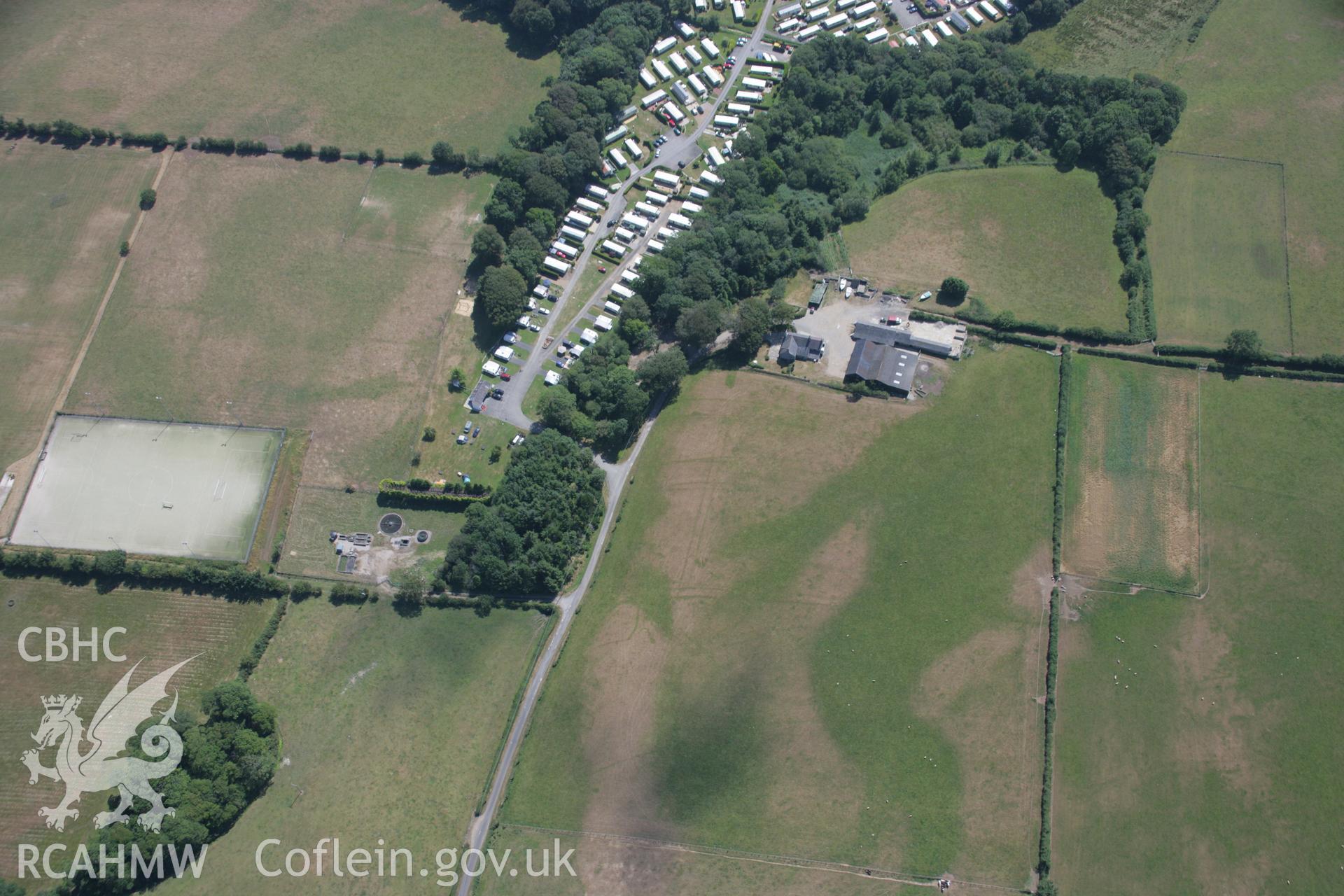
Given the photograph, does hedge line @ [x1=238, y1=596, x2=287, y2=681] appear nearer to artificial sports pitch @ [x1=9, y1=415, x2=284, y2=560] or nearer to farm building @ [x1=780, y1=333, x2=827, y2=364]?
artificial sports pitch @ [x1=9, y1=415, x2=284, y2=560]

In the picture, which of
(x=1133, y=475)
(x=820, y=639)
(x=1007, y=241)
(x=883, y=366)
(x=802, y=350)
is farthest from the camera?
(x=1007, y=241)

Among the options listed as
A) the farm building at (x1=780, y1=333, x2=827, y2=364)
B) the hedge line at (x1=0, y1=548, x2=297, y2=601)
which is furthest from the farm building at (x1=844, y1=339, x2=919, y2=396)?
the hedge line at (x1=0, y1=548, x2=297, y2=601)

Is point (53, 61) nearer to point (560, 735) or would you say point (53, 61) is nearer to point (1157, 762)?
point (560, 735)

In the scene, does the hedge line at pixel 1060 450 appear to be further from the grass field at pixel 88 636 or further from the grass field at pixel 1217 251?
the grass field at pixel 88 636

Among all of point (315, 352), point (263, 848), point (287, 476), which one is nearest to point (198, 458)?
point (287, 476)

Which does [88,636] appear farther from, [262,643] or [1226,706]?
[1226,706]

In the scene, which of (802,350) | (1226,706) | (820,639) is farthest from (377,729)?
(1226,706)

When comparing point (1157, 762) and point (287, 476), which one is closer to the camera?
point (1157, 762)
